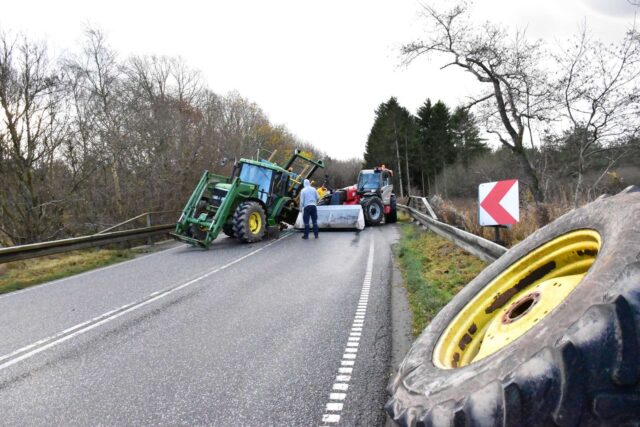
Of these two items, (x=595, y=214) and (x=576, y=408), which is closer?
(x=576, y=408)

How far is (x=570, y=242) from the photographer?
105 inches

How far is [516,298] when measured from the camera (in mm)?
2828

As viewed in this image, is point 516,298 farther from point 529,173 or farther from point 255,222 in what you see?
point 529,173

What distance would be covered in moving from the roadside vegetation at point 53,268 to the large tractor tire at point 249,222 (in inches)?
119

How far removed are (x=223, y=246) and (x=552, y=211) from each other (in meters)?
8.77

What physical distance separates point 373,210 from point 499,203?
11.9 meters

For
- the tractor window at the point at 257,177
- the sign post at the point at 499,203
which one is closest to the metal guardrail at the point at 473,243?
the sign post at the point at 499,203

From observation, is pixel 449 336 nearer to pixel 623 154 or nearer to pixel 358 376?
pixel 358 376

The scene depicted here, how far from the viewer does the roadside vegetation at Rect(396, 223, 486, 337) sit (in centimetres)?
489

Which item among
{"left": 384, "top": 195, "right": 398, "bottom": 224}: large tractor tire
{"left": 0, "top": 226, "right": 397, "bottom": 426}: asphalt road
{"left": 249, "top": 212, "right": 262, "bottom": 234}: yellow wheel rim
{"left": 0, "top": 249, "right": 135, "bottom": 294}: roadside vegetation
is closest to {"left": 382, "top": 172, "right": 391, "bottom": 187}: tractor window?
{"left": 384, "top": 195, "right": 398, "bottom": 224}: large tractor tire

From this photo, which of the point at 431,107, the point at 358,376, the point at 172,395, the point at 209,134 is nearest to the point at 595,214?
the point at 358,376

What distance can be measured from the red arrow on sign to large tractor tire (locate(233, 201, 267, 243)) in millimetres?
7582

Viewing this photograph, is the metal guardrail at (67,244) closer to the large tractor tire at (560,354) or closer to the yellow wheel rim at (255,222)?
the yellow wheel rim at (255,222)

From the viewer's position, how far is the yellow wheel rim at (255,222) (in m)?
13.0
